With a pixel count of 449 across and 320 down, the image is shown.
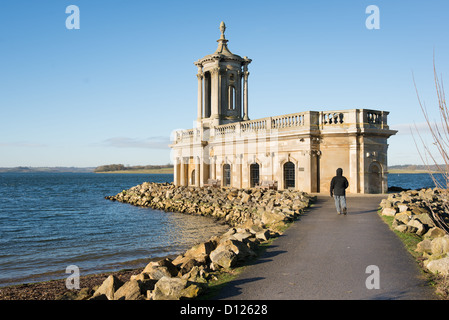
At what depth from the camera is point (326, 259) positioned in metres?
8.79

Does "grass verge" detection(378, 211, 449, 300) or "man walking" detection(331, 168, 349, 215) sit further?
"man walking" detection(331, 168, 349, 215)

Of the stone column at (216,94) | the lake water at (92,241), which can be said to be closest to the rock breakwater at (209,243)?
the lake water at (92,241)

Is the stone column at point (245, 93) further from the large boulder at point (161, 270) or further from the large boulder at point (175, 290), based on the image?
the large boulder at point (175, 290)

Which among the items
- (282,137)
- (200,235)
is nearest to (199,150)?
(282,137)

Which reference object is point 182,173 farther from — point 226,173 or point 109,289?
point 109,289

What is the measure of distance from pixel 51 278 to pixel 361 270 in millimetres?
10364

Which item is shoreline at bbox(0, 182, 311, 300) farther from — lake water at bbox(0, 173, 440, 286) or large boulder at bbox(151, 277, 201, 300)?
lake water at bbox(0, 173, 440, 286)

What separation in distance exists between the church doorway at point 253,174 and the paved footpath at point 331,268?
58.3ft

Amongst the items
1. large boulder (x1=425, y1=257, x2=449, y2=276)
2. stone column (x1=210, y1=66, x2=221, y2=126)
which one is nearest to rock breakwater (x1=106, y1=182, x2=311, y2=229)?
large boulder (x1=425, y1=257, x2=449, y2=276)

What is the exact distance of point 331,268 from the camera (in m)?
8.03

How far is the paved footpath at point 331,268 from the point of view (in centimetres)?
659

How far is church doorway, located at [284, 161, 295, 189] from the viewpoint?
27.4m
